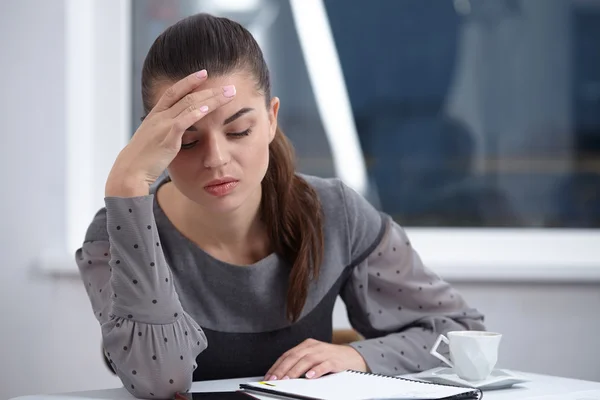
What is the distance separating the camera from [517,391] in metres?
1.19

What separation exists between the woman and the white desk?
38 mm

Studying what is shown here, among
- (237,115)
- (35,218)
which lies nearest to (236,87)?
(237,115)

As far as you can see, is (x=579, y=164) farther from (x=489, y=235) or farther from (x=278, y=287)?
(x=278, y=287)

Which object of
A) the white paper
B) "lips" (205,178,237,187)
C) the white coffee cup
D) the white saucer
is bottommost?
the white paper

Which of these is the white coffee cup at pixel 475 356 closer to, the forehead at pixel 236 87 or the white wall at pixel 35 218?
the forehead at pixel 236 87

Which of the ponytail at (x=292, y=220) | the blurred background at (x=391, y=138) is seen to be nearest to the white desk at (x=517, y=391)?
the ponytail at (x=292, y=220)

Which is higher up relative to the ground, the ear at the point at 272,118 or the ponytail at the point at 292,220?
the ear at the point at 272,118

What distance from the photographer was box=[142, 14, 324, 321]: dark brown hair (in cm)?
137

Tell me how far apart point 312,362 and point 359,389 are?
0.60 ft

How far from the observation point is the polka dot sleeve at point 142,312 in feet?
3.99

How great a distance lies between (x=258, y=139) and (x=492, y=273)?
4.16 feet

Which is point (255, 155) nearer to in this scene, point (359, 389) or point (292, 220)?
point (292, 220)

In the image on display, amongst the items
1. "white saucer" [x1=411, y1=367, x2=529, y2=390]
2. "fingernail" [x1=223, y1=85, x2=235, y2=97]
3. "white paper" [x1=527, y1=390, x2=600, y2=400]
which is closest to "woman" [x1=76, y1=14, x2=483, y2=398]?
"fingernail" [x1=223, y1=85, x2=235, y2=97]

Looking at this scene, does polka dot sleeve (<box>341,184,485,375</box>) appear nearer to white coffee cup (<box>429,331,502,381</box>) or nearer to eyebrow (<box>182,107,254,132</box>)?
white coffee cup (<box>429,331,502,381</box>)
